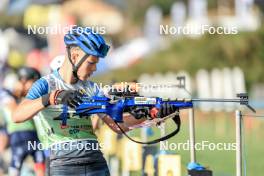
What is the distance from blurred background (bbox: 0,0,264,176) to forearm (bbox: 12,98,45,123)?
2725mm

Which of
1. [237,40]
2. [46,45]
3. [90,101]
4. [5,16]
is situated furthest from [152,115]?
[5,16]

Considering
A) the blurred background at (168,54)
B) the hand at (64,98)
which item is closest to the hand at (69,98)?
the hand at (64,98)

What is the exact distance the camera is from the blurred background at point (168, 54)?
540 inches

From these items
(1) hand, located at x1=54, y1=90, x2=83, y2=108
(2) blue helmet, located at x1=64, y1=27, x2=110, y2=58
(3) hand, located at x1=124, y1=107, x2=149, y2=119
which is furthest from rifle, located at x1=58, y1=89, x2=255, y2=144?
(2) blue helmet, located at x1=64, y1=27, x2=110, y2=58

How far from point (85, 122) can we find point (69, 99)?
0.55 metres

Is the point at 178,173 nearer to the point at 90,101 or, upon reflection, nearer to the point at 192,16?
the point at 90,101

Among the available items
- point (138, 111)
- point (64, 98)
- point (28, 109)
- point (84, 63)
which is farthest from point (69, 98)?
point (138, 111)

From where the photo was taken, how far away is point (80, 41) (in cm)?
541

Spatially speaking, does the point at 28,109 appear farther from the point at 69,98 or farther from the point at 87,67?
the point at 87,67

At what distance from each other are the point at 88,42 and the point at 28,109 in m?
0.59

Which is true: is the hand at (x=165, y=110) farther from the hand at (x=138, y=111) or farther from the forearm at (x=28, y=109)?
the forearm at (x=28, y=109)

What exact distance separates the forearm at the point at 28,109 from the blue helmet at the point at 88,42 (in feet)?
1.61

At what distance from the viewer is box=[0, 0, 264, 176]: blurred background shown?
13710mm

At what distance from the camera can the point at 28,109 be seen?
16.9ft
